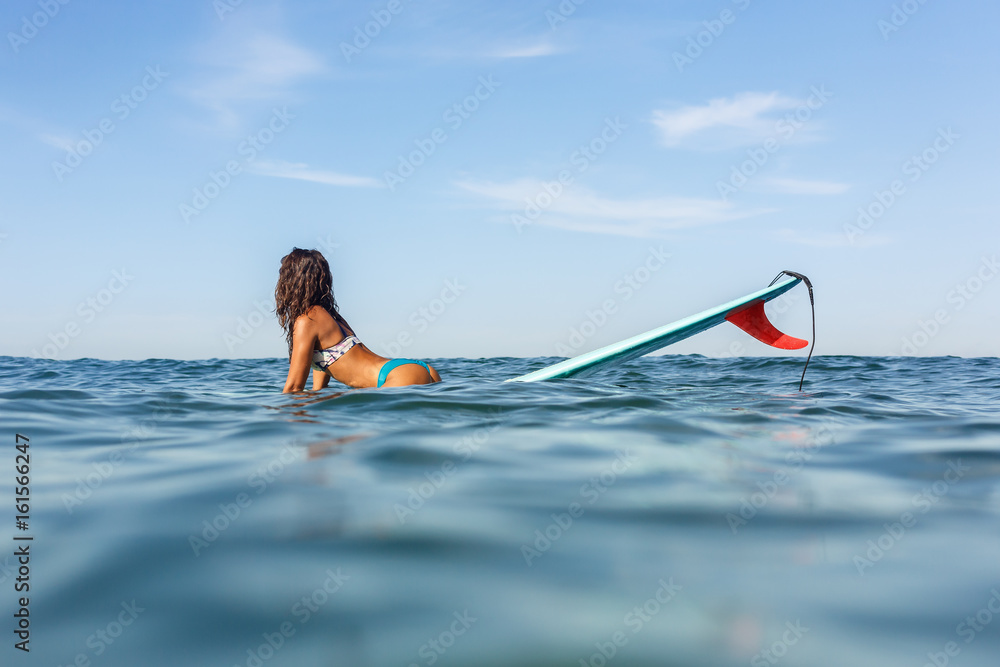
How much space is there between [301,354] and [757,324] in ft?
16.5

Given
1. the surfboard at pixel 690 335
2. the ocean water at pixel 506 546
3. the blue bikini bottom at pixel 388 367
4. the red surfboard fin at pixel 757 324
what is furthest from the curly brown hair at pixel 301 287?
the red surfboard fin at pixel 757 324

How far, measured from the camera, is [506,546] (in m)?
1.98

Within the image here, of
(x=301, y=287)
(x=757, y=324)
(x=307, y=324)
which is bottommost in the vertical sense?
(x=757, y=324)

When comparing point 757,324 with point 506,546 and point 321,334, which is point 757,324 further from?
point 506,546

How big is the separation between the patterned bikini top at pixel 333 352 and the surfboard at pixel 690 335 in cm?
188

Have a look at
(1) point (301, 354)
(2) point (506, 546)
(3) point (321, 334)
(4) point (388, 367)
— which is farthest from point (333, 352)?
Answer: (2) point (506, 546)

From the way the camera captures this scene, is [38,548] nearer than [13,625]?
No

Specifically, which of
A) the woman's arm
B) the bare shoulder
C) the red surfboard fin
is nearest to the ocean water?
the woman's arm

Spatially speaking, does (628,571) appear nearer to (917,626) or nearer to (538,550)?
(538,550)

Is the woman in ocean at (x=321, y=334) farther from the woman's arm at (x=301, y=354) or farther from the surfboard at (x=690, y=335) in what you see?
the surfboard at (x=690, y=335)

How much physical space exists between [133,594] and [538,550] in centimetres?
110

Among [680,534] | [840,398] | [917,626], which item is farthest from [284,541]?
[840,398]

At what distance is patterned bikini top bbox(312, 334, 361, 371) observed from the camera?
5.70 m

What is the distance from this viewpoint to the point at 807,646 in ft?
4.64
